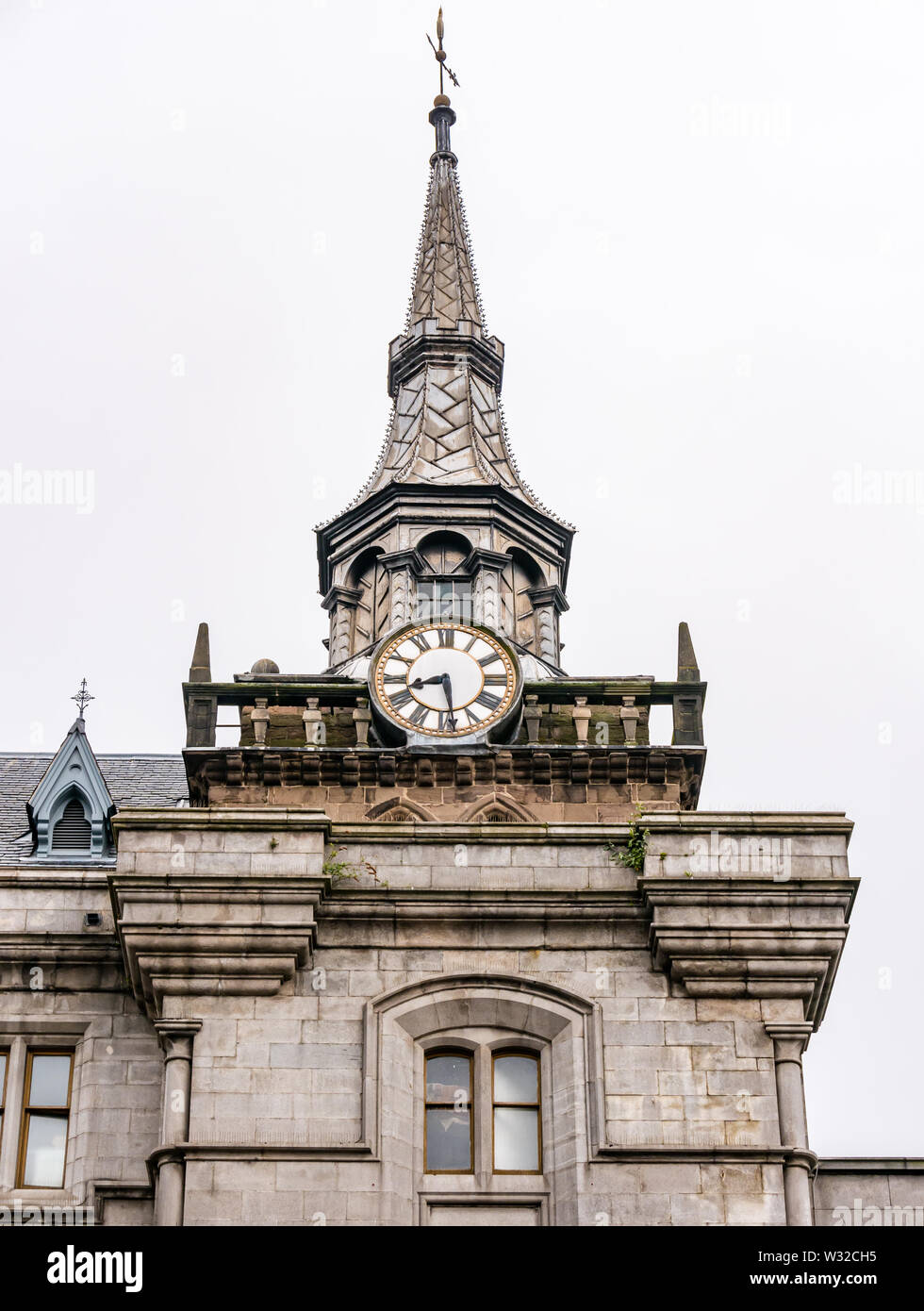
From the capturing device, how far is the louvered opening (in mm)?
43531

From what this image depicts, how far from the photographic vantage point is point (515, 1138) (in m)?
32.7

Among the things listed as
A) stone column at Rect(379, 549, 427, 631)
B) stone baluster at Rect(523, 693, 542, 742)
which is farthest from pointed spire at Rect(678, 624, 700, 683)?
stone column at Rect(379, 549, 427, 631)

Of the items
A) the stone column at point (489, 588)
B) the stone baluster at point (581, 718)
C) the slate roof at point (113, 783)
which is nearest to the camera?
the slate roof at point (113, 783)

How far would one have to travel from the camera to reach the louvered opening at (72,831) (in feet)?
143

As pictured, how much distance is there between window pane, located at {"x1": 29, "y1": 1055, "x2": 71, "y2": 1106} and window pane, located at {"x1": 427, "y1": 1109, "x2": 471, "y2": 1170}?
5.19 m

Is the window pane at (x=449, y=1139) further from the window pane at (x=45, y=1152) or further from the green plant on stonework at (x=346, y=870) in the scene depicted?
the window pane at (x=45, y=1152)

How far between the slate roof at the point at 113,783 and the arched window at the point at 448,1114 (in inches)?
521

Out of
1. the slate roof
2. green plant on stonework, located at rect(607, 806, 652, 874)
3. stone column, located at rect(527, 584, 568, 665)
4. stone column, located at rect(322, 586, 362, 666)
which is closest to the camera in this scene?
green plant on stonework, located at rect(607, 806, 652, 874)

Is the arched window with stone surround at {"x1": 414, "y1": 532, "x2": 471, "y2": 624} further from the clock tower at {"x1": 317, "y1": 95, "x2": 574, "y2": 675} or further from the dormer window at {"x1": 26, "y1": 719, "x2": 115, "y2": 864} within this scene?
the dormer window at {"x1": 26, "y1": 719, "x2": 115, "y2": 864}

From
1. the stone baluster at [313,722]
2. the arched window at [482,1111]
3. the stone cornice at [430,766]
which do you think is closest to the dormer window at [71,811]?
the stone cornice at [430,766]

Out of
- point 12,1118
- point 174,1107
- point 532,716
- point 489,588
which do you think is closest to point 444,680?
point 532,716

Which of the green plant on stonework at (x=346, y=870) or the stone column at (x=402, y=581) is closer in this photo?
the green plant on stonework at (x=346, y=870)

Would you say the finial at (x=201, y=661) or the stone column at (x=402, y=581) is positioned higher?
the stone column at (x=402, y=581)
